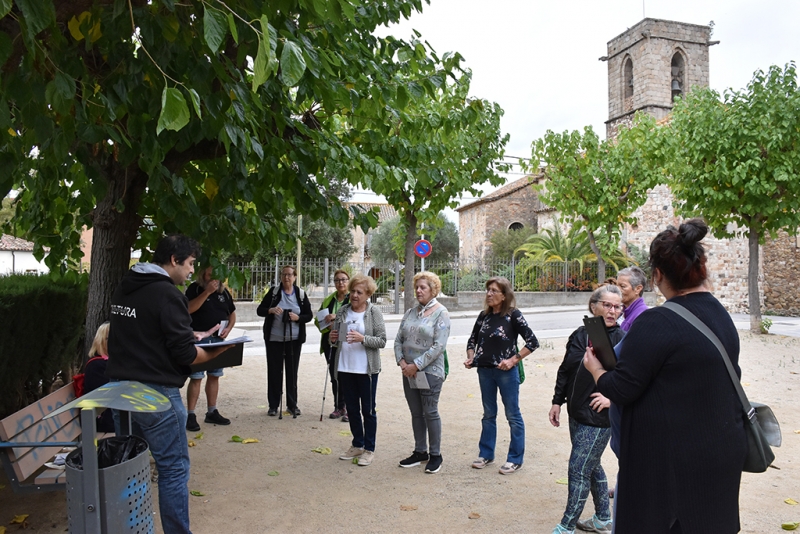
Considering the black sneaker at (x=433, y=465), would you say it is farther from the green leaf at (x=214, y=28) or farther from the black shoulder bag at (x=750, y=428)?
the green leaf at (x=214, y=28)

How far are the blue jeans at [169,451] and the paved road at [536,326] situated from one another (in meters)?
9.17

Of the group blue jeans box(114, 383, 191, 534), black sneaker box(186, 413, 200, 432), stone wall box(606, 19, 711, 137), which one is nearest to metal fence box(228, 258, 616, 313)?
black sneaker box(186, 413, 200, 432)

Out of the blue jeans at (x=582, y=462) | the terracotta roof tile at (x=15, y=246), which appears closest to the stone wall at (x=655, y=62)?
the blue jeans at (x=582, y=462)

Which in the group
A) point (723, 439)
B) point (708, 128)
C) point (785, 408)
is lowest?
point (785, 408)

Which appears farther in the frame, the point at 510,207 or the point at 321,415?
the point at 510,207

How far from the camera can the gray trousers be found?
17.9 feet

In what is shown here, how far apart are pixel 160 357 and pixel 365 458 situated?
275cm

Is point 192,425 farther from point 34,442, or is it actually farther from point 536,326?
point 536,326

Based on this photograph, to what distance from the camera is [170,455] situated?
3623 millimetres

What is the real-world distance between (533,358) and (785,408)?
500cm

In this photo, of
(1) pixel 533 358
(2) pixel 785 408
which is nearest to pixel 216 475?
(2) pixel 785 408

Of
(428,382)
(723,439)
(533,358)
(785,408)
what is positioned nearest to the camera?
(723,439)

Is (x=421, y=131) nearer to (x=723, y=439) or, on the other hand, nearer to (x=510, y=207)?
(x=723, y=439)

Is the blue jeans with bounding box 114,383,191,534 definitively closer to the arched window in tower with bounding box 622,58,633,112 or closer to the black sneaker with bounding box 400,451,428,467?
the black sneaker with bounding box 400,451,428,467
